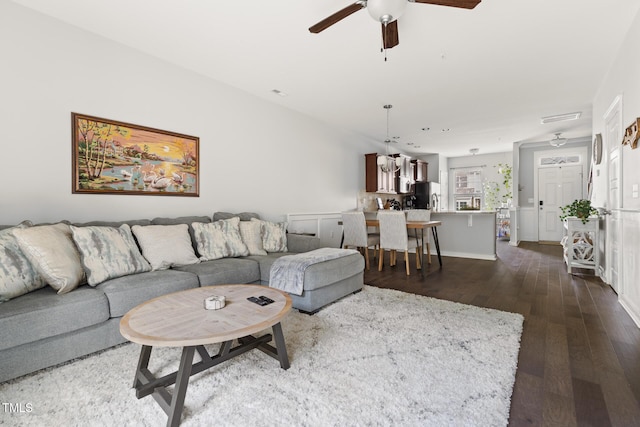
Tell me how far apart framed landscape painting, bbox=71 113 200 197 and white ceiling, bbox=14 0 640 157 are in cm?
84

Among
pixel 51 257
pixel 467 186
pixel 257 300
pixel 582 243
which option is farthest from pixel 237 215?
pixel 467 186

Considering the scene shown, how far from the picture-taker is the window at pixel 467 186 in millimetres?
9195

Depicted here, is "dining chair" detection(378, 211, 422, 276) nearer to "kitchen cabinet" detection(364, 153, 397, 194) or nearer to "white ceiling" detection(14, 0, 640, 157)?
"white ceiling" detection(14, 0, 640, 157)

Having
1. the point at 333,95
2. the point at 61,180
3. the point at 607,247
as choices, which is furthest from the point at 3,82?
the point at 607,247

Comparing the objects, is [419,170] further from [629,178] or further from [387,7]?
[387,7]

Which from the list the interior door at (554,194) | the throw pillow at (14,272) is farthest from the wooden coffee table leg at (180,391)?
the interior door at (554,194)

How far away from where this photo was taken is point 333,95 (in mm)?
4234

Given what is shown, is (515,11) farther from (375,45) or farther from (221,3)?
(221,3)

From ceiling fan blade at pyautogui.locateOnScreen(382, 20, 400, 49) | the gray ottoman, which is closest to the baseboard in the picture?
the gray ottoman

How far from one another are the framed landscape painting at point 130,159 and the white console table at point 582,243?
509 centimetres

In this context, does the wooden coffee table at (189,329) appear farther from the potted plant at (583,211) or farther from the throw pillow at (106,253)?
the potted plant at (583,211)

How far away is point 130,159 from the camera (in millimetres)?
2982

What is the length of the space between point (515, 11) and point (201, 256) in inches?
137

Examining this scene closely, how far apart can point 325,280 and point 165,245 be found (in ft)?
4.86
